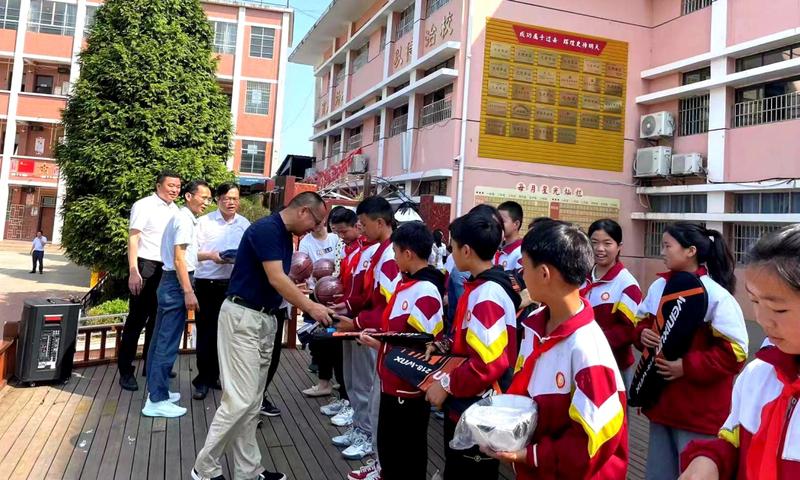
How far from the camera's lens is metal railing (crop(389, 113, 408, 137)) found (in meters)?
15.5

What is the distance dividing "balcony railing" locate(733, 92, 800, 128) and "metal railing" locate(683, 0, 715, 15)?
2540 millimetres

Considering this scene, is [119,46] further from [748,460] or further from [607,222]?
[748,460]

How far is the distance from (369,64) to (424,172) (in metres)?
6.49

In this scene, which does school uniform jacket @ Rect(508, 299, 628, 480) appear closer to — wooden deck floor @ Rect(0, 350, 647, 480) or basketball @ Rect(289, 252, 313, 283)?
wooden deck floor @ Rect(0, 350, 647, 480)

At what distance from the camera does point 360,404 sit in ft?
12.6

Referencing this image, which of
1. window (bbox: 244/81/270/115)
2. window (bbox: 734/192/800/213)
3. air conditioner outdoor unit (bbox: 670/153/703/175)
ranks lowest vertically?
window (bbox: 734/192/800/213)

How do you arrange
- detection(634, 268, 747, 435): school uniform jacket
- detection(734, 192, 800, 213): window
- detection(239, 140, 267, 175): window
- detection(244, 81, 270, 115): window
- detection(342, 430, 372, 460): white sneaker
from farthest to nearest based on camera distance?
detection(244, 81, 270, 115): window
detection(239, 140, 267, 175): window
detection(734, 192, 800, 213): window
detection(342, 430, 372, 460): white sneaker
detection(634, 268, 747, 435): school uniform jacket

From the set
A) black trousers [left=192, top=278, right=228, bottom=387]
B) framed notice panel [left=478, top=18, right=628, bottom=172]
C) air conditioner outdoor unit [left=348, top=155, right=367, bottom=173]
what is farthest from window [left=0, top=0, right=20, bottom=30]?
black trousers [left=192, top=278, right=228, bottom=387]

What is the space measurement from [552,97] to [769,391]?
40.2ft

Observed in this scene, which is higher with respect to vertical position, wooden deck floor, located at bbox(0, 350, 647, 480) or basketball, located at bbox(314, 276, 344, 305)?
basketball, located at bbox(314, 276, 344, 305)

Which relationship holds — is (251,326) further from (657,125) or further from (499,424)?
(657,125)

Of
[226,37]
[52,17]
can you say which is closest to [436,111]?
[226,37]

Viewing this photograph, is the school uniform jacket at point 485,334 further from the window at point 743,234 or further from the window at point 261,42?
the window at point 261,42

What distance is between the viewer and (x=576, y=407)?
1519mm
